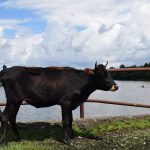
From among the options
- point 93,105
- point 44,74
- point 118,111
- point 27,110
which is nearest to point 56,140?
point 44,74

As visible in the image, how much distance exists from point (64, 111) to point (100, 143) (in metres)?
0.96

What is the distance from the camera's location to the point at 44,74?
33.3 ft

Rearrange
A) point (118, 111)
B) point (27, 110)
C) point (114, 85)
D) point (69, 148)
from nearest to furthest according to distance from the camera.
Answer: point (69, 148)
point (114, 85)
point (27, 110)
point (118, 111)

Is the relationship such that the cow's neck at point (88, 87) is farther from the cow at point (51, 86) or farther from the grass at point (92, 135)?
the grass at point (92, 135)

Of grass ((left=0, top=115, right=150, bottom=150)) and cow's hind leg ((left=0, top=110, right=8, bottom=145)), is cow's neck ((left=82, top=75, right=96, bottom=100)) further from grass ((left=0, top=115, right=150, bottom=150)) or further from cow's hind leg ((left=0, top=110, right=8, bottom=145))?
cow's hind leg ((left=0, top=110, right=8, bottom=145))

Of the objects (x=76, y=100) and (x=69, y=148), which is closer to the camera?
(x=69, y=148)

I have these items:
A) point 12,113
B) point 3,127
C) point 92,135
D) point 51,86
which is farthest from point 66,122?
point 3,127

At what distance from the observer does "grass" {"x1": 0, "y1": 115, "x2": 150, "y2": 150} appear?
371 inches

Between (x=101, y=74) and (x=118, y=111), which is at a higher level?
(x=101, y=74)

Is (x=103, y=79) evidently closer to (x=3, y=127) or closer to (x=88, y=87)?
(x=88, y=87)

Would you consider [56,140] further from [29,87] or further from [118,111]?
[118,111]

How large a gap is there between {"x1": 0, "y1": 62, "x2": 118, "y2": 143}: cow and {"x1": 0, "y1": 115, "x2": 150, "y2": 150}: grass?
35 cm

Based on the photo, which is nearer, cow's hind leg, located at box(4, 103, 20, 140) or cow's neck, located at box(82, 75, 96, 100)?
cow's hind leg, located at box(4, 103, 20, 140)

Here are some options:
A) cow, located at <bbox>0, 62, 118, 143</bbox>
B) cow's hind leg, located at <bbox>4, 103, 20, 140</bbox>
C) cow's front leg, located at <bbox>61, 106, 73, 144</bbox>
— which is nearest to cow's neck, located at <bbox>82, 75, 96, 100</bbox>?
cow, located at <bbox>0, 62, 118, 143</bbox>
